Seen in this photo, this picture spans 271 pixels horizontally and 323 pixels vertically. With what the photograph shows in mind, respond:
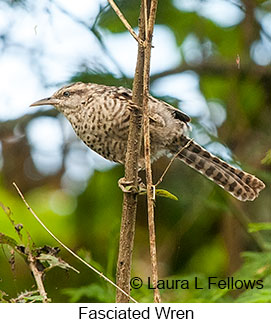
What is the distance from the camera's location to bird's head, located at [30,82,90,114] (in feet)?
9.56

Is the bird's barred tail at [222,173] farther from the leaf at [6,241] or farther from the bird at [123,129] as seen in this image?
the leaf at [6,241]

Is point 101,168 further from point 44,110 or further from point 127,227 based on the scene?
point 127,227

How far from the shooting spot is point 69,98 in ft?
9.73

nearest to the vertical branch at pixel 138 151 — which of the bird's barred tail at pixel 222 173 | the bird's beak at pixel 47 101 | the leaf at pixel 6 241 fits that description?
the leaf at pixel 6 241

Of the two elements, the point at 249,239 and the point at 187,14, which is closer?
the point at 249,239

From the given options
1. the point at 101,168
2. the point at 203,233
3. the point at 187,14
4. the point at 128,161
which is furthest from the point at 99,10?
the point at 128,161

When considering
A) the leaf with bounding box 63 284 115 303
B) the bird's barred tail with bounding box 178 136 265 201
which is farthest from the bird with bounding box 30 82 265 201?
the leaf with bounding box 63 284 115 303

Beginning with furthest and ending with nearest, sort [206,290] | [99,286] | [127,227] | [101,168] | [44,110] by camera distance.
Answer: [101,168] → [44,110] → [99,286] → [206,290] → [127,227]

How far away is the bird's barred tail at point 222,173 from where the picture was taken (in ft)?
9.29

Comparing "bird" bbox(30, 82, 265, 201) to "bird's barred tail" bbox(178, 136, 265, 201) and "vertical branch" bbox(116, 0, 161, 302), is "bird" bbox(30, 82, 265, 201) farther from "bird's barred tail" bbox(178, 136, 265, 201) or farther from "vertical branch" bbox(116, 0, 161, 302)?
"vertical branch" bbox(116, 0, 161, 302)

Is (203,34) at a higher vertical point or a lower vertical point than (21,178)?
higher

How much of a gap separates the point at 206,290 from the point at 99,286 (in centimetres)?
53

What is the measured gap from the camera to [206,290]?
282 cm
